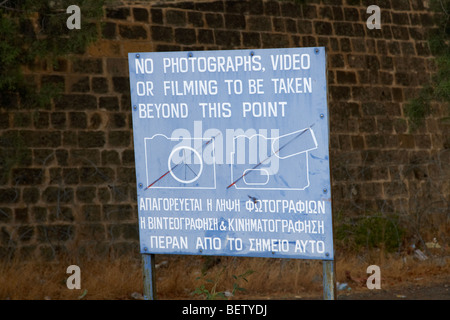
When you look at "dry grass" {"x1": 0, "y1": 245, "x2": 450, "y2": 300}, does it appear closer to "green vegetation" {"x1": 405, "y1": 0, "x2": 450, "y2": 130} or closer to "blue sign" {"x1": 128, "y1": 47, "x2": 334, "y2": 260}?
"green vegetation" {"x1": 405, "y1": 0, "x2": 450, "y2": 130}

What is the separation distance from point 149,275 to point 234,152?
1.11m

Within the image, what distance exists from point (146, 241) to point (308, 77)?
5.24 feet

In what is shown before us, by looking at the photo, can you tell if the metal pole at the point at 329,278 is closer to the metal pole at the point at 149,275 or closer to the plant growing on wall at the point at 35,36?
the metal pole at the point at 149,275

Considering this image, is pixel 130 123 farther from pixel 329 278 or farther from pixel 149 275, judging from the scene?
pixel 329 278

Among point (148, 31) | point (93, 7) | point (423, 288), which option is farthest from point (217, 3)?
point (423, 288)

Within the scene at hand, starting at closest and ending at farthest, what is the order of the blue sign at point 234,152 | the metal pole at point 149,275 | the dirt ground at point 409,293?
1. the blue sign at point 234,152
2. the metal pole at point 149,275
3. the dirt ground at point 409,293

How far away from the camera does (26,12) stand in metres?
8.22

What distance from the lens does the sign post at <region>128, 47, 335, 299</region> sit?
16.8 ft

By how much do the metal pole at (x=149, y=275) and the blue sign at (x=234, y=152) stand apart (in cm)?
11

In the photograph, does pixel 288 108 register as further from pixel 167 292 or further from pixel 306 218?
pixel 167 292

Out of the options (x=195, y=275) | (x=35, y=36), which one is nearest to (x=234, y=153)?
(x=195, y=275)

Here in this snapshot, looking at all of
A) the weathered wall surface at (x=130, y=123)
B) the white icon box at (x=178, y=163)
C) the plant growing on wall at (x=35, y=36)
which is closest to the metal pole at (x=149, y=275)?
the white icon box at (x=178, y=163)

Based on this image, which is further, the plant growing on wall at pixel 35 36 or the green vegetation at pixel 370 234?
the green vegetation at pixel 370 234

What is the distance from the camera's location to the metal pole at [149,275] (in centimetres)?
563
